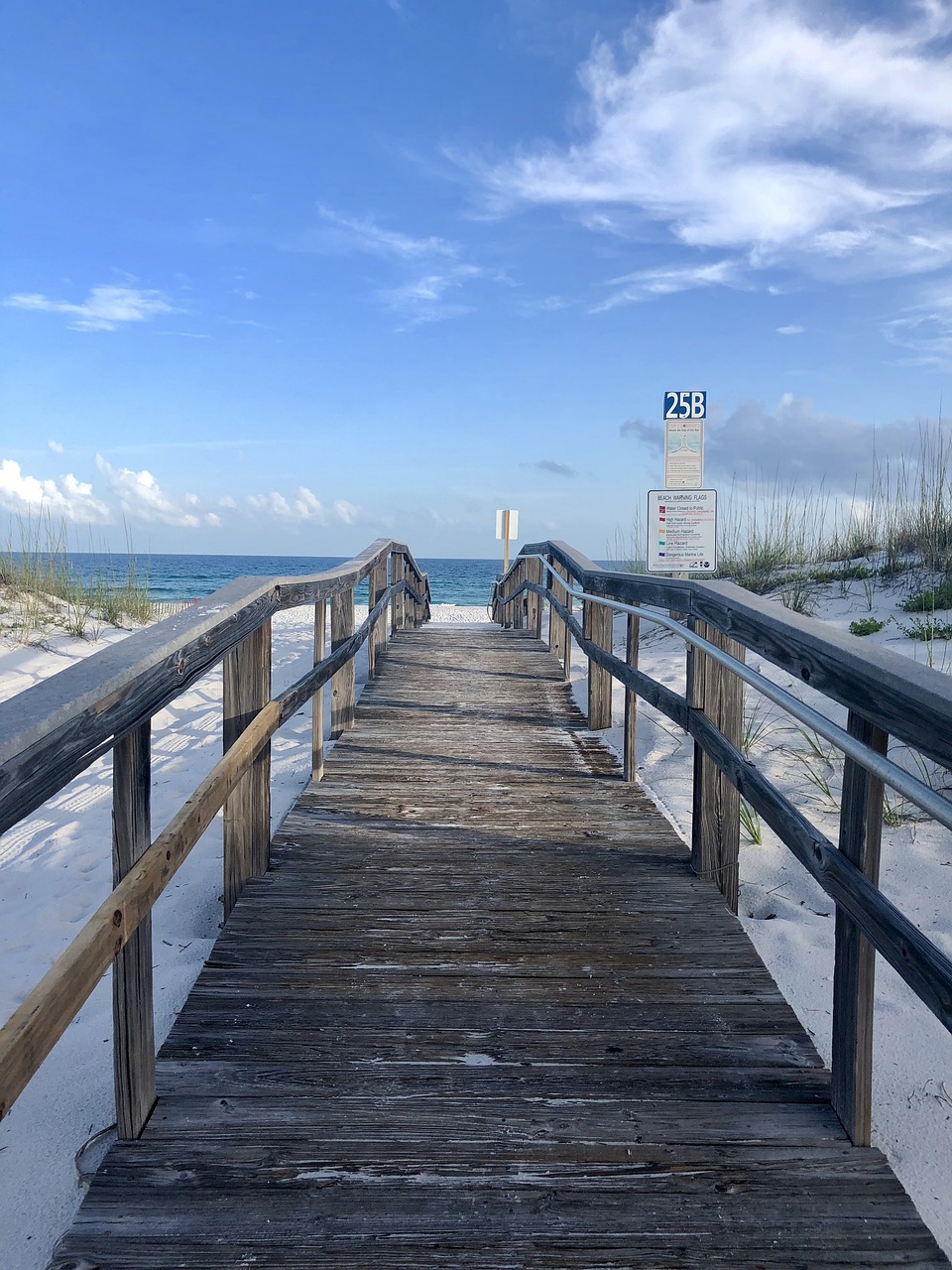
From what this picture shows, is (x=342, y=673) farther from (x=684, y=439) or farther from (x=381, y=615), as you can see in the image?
(x=684, y=439)

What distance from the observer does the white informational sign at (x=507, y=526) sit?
16109 millimetres

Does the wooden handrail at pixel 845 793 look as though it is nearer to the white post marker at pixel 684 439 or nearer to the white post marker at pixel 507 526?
the white post marker at pixel 684 439

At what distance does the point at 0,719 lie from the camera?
3.97ft

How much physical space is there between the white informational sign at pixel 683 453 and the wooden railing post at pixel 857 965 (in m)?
4.44

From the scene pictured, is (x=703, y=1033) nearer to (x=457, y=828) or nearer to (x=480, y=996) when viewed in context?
(x=480, y=996)

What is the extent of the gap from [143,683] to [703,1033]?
5.37 feet

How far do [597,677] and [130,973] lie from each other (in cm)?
390

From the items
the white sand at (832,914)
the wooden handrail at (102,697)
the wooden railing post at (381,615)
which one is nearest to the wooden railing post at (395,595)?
the wooden railing post at (381,615)

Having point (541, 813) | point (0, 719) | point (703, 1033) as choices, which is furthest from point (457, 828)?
point (0, 719)

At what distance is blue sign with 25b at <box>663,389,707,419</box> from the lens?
232 inches

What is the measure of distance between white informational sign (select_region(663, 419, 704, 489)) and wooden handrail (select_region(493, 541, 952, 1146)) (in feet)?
10.6

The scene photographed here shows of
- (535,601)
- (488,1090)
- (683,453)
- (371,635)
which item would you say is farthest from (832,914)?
(535,601)

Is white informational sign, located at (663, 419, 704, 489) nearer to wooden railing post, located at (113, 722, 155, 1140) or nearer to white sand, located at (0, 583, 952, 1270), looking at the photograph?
white sand, located at (0, 583, 952, 1270)

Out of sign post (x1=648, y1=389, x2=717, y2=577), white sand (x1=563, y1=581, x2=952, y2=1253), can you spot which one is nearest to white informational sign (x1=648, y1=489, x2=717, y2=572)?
sign post (x1=648, y1=389, x2=717, y2=577)
